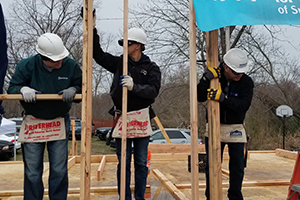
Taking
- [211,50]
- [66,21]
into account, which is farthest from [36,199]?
[66,21]

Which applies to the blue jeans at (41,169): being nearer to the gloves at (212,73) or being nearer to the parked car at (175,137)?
the gloves at (212,73)

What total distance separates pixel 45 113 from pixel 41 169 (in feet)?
1.80

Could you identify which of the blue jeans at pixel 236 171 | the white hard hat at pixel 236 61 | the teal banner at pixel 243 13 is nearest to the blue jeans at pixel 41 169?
the blue jeans at pixel 236 171

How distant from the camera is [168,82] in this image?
51.5 feet

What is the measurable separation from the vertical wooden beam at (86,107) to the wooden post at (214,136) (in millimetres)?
1173

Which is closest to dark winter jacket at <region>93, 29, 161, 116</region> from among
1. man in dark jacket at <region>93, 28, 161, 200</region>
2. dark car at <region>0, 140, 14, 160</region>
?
man in dark jacket at <region>93, 28, 161, 200</region>

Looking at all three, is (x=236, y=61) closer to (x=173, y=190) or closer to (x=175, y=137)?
(x=173, y=190)

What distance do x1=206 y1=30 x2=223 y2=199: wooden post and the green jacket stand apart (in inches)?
52.1

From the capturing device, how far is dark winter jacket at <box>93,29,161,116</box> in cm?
292

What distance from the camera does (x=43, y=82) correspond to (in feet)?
8.93

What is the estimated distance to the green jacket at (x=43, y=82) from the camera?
2.69m

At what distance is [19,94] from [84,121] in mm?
616

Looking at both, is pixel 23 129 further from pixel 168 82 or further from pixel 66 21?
pixel 66 21

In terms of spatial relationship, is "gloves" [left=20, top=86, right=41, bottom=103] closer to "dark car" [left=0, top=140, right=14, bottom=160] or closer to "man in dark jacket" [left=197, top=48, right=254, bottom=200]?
"man in dark jacket" [left=197, top=48, right=254, bottom=200]
